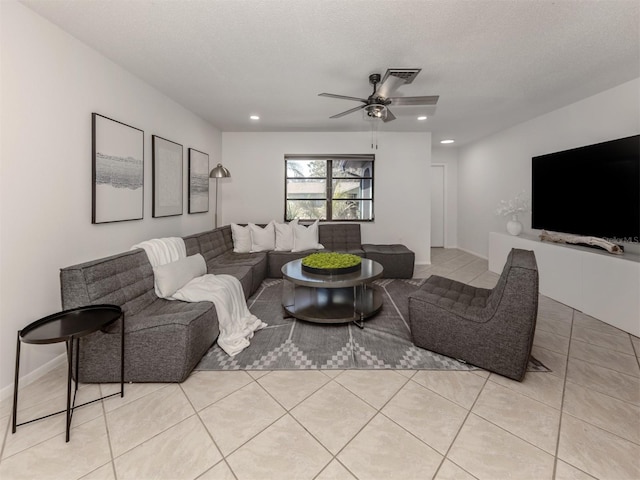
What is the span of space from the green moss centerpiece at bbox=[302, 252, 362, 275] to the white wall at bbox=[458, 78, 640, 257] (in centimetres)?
341

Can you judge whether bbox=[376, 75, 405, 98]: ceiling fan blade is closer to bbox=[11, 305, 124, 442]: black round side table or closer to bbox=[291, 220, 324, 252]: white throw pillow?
bbox=[291, 220, 324, 252]: white throw pillow

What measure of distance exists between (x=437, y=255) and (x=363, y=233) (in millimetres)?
2108

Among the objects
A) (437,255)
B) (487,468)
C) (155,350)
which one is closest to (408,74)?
(487,468)

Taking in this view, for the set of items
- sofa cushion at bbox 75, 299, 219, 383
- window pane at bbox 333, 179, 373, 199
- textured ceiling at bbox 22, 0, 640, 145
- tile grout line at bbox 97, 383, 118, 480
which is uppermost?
textured ceiling at bbox 22, 0, 640, 145

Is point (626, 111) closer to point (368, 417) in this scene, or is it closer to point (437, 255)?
point (437, 255)

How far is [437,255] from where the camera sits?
6391 millimetres

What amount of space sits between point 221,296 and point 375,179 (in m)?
3.84

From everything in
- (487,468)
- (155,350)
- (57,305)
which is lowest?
(487,468)

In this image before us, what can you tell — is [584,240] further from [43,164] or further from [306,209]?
[43,164]

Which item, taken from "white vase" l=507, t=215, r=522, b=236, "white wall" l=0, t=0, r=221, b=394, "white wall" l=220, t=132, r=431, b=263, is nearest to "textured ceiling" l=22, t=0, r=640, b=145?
"white wall" l=0, t=0, r=221, b=394

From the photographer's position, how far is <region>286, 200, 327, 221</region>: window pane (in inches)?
214

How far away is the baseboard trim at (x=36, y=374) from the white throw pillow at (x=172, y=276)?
82 cm

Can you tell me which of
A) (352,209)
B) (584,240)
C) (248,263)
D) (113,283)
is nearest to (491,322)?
(584,240)

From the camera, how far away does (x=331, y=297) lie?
3357mm
